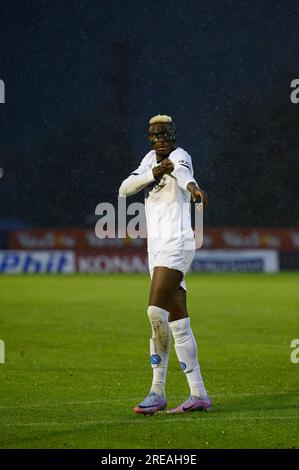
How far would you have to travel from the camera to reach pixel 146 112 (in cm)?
7688

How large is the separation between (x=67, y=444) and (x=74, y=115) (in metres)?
66.0

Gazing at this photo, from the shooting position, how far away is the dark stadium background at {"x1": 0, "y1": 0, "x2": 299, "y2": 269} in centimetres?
5838

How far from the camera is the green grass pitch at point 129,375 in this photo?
25.2ft

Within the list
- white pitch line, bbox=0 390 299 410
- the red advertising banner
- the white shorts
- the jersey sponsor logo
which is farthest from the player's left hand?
the red advertising banner

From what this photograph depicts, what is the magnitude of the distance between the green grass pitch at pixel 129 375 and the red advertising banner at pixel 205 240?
1786cm

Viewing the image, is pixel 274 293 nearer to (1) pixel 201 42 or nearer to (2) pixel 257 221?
(2) pixel 257 221

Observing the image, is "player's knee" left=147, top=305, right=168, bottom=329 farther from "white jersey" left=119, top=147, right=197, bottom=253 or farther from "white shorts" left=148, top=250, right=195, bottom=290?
"white jersey" left=119, top=147, right=197, bottom=253

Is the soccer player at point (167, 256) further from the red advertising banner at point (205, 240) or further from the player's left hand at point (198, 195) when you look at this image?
the red advertising banner at point (205, 240)

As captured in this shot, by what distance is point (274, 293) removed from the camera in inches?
1098

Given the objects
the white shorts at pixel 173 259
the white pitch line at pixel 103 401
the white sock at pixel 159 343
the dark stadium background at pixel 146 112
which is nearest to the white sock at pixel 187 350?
the white sock at pixel 159 343

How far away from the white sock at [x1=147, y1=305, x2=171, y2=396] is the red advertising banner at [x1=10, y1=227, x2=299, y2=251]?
33927 millimetres

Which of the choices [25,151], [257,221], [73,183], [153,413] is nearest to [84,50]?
[25,151]
